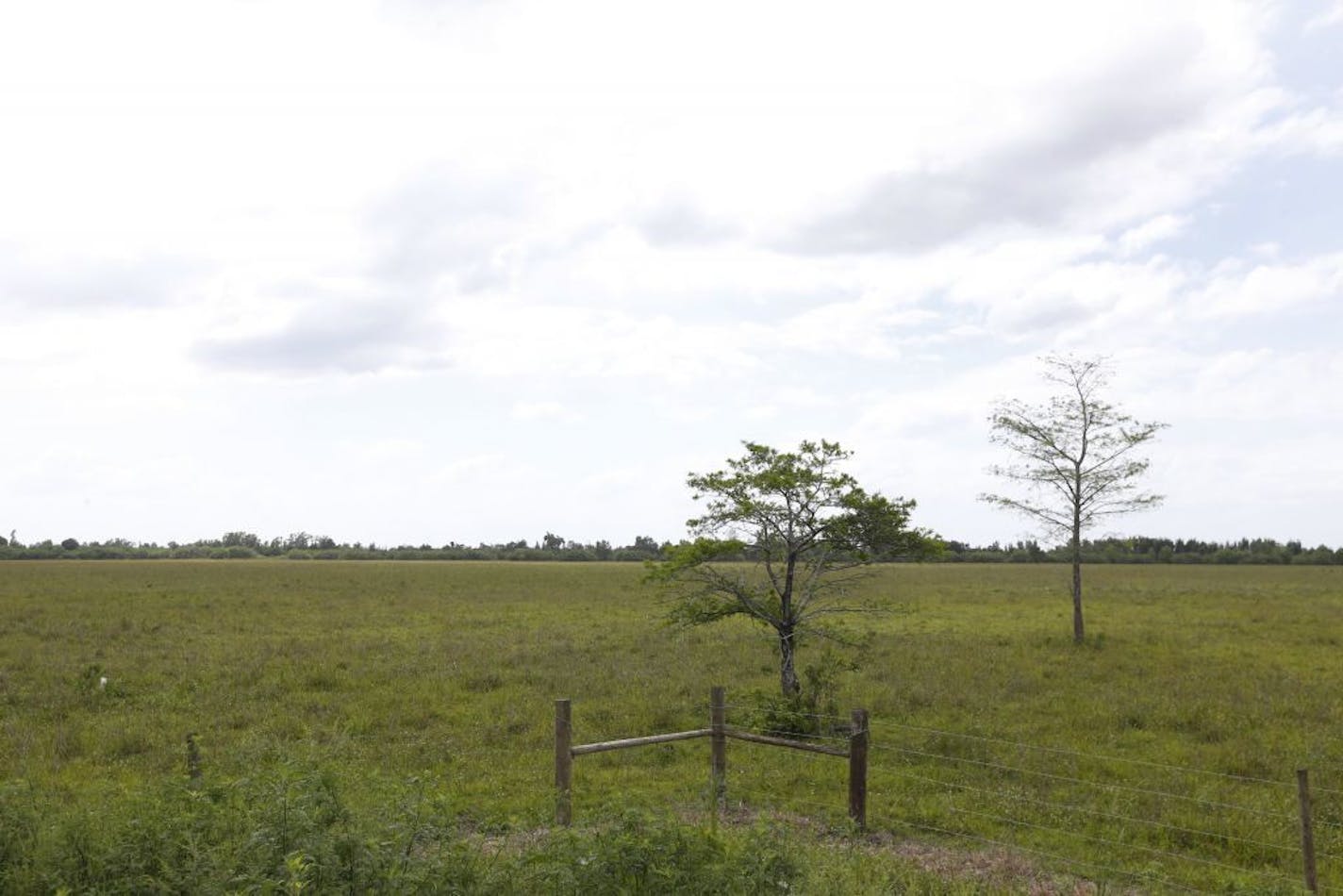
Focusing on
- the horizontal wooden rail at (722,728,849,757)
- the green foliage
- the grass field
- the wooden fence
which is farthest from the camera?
the green foliage

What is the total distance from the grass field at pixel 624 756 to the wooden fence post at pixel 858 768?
14.1 inches

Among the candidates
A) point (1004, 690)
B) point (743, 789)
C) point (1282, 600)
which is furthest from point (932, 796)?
point (1282, 600)

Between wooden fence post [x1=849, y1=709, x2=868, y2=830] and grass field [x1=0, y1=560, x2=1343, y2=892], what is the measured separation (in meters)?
0.36

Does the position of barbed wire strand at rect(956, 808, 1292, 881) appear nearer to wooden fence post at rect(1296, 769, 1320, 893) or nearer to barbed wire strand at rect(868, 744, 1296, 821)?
wooden fence post at rect(1296, 769, 1320, 893)

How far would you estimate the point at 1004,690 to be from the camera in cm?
1936

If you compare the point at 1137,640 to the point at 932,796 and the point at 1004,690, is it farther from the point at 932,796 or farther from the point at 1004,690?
the point at 932,796

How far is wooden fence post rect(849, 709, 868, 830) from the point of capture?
10.3 m

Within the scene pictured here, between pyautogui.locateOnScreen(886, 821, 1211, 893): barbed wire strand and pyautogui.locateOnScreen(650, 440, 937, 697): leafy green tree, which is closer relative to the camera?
pyautogui.locateOnScreen(886, 821, 1211, 893): barbed wire strand

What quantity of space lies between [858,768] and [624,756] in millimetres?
4905

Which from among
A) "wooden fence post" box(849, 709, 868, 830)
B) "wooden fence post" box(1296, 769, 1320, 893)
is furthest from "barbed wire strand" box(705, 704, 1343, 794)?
"wooden fence post" box(1296, 769, 1320, 893)

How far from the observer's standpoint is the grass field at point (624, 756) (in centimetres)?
706

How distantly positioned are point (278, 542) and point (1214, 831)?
190344 millimetres

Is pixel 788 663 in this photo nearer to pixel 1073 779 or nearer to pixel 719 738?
pixel 1073 779

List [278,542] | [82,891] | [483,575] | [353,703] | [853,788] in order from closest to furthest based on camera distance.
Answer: [82,891] < [853,788] < [353,703] < [483,575] < [278,542]
